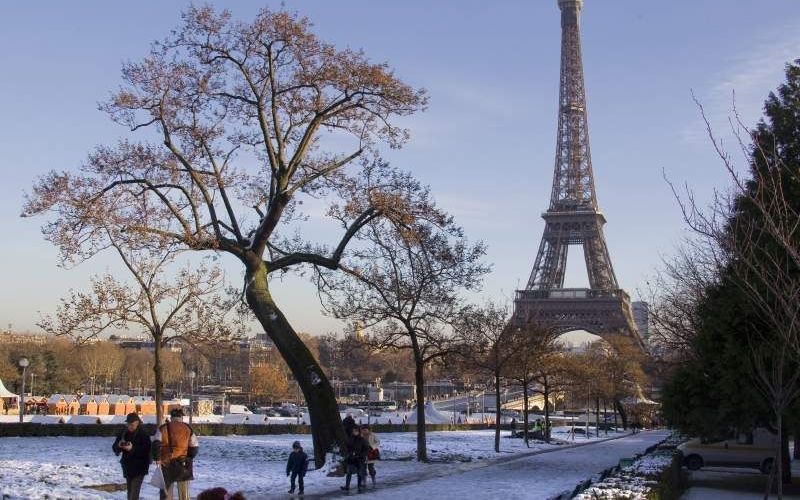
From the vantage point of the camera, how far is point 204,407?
3199 inches

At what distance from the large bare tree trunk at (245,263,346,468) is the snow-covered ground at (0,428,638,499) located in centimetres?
110

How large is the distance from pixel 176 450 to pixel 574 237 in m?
110

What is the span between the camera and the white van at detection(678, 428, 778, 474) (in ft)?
96.5

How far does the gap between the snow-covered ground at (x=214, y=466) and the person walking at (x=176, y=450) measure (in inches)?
69.4

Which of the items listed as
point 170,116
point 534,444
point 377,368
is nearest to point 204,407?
point 534,444

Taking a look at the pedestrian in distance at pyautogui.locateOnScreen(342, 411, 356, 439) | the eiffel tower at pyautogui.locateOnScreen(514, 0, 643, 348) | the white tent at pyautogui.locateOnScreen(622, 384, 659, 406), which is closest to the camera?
the pedestrian in distance at pyautogui.locateOnScreen(342, 411, 356, 439)

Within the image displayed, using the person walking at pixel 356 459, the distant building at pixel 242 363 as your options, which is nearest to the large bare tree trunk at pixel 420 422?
the person walking at pixel 356 459

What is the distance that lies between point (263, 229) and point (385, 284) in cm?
503

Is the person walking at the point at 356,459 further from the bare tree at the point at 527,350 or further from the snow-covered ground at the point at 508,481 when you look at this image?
the bare tree at the point at 527,350

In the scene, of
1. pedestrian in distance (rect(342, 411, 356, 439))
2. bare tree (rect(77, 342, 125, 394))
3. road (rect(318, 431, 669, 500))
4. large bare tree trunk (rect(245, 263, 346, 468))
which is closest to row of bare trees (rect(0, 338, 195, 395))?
bare tree (rect(77, 342, 125, 394))

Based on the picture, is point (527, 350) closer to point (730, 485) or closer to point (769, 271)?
point (730, 485)

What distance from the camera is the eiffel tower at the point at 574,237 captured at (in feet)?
366

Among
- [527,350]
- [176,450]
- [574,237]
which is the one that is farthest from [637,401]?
[176,450]

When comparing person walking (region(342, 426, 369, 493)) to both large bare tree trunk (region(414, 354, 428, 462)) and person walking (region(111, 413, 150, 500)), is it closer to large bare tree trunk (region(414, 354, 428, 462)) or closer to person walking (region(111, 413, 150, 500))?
person walking (region(111, 413, 150, 500))
